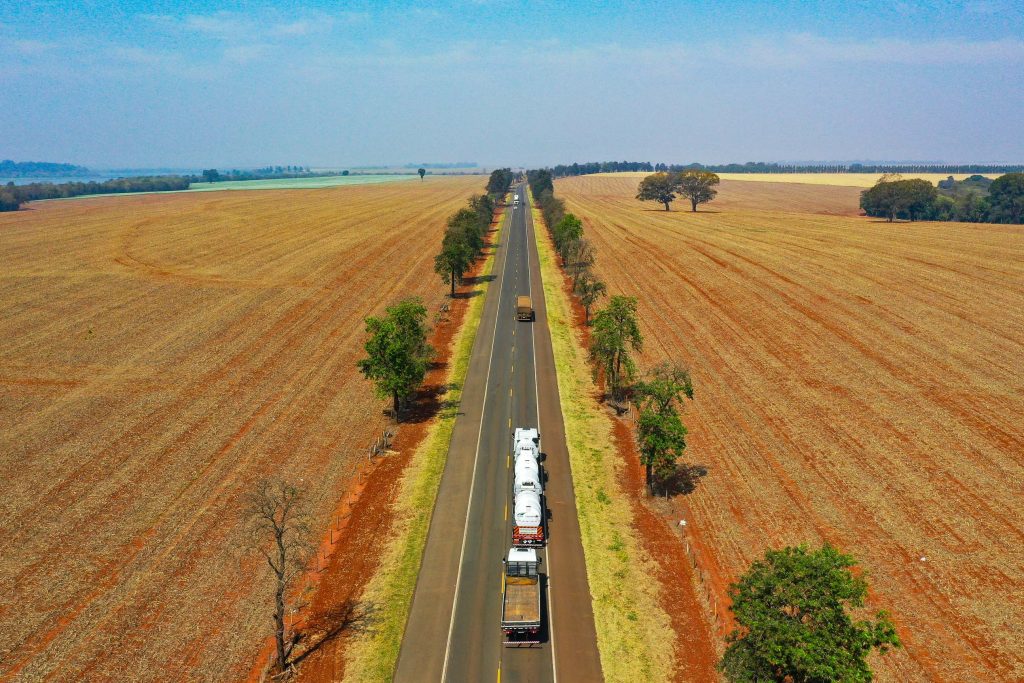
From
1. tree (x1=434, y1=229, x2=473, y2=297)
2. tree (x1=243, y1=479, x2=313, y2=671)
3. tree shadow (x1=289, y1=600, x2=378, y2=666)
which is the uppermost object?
tree (x1=434, y1=229, x2=473, y2=297)

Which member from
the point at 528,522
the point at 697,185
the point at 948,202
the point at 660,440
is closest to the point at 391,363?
the point at 528,522

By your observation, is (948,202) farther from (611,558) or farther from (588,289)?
(611,558)

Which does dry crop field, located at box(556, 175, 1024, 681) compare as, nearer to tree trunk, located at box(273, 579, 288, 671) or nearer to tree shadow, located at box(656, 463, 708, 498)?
tree shadow, located at box(656, 463, 708, 498)

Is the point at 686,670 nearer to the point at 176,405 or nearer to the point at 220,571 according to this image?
the point at 220,571

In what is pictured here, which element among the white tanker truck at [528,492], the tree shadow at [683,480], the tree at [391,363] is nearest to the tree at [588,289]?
the tree at [391,363]

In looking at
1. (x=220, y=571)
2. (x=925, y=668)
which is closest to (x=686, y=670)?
(x=925, y=668)

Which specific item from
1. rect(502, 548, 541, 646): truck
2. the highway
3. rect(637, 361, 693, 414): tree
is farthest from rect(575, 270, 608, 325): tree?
rect(502, 548, 541, 646): truck
